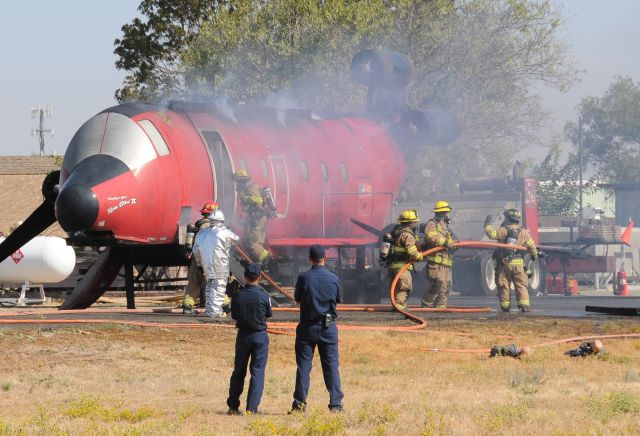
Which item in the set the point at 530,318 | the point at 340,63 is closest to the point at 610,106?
the point at 340,63

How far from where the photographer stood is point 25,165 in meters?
63.8

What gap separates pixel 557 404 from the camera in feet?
41.3

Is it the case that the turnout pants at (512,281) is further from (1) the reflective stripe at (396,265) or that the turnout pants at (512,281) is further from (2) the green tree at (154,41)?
(2) the green tree at (154,41)

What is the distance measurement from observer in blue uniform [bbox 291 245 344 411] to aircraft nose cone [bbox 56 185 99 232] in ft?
30.6

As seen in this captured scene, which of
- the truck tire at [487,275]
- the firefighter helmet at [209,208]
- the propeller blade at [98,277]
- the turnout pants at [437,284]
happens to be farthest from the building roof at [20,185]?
the firefighter helmet at [209,208]

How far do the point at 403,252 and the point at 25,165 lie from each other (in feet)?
147

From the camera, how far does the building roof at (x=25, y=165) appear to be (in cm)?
6253

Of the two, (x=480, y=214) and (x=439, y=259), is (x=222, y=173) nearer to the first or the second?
(x=439, y=259)

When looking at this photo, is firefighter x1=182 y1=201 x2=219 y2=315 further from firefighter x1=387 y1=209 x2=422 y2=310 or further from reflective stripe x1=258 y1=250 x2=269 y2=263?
firefighter x1=387 y1=209 x2=422 y2=310

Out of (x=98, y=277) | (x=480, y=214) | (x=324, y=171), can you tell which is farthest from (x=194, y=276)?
(x=480, y=214)

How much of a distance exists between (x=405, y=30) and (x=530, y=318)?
24.4m

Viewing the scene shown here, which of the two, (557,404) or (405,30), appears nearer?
(557,404)

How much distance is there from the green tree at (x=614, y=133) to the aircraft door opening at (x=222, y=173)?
9126 centimetres

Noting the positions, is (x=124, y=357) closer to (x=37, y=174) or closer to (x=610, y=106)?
(x=37, y=174)
